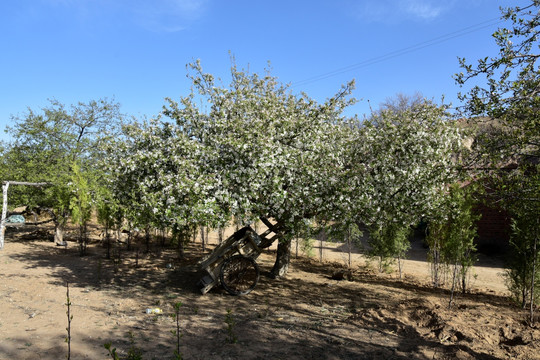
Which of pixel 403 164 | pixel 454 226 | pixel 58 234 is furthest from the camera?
pixel 58 234

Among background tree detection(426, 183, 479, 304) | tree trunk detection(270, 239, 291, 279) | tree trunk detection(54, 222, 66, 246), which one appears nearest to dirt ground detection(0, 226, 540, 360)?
tree trunk detection(270, 239, 291, 279)

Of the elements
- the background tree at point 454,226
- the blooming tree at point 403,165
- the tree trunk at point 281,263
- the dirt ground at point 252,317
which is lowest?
the dirt ground at point 252,317

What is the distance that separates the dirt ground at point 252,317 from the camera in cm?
659

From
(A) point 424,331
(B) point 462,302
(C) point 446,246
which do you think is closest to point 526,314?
(B) point 462,302

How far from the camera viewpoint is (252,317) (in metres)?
8.59

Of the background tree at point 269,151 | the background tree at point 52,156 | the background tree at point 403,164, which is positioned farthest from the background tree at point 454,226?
the background tree at point 52,156

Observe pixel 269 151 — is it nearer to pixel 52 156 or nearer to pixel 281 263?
pixel 281 263

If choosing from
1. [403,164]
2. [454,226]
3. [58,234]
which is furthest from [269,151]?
[58,234]

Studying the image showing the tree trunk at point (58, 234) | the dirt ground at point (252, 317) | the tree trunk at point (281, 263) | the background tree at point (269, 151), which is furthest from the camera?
the tree trunk at point (58, 234)

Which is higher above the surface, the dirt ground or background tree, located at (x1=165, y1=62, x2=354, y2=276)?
background tree, located at (x1=165, y1=62, x2=354, y2=276)

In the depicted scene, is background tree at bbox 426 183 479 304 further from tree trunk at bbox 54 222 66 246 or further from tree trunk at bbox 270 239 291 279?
tree trunk at bbox 54 222 66 246

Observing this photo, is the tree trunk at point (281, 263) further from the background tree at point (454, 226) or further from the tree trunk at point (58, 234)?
the tree trunk at point (58, 234)

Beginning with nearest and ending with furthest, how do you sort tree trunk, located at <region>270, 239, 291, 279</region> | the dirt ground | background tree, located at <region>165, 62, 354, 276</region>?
the dirt ground → background tree, located at <region>165, 62, 354, 276</region> → tree trunk, located at <region>270, 239, 291, 279</region>

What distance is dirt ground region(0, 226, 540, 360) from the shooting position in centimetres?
659
